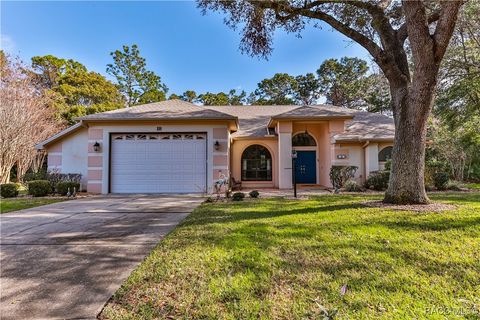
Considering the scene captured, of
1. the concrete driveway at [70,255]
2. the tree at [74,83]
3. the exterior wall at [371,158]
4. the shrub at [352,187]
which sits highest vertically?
the tree at [74,83]

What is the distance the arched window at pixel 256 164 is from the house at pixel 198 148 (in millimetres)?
59

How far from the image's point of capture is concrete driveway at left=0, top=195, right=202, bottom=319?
8.01 ft

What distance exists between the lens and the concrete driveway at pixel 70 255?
2441 millimetres

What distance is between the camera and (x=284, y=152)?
12789 millimetres

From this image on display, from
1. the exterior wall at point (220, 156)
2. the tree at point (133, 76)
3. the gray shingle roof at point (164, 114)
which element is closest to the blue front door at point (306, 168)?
→ the exterior wall at point (220, 156)

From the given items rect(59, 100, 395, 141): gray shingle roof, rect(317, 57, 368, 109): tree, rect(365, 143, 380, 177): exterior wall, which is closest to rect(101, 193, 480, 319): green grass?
rect(59, 100, 395, 141): gray shingle roof

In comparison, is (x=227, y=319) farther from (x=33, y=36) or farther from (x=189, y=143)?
(x=33, y=36)

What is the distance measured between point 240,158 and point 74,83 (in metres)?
22.3

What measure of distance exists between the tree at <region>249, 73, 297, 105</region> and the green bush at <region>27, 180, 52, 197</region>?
25265mm

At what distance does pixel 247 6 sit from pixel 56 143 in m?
11.5

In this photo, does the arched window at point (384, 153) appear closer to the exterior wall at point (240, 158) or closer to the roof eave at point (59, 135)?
the exterior wall at point (240, 158)

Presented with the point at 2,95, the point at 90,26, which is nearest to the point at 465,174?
the point at 90,26

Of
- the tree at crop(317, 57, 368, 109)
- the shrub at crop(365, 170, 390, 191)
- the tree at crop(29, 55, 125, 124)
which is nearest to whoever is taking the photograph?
the shrub at crop(365, 170, 390, 191)

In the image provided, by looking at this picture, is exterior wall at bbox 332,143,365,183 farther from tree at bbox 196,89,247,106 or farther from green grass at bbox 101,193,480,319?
tree at bbox 196,89,247,106
